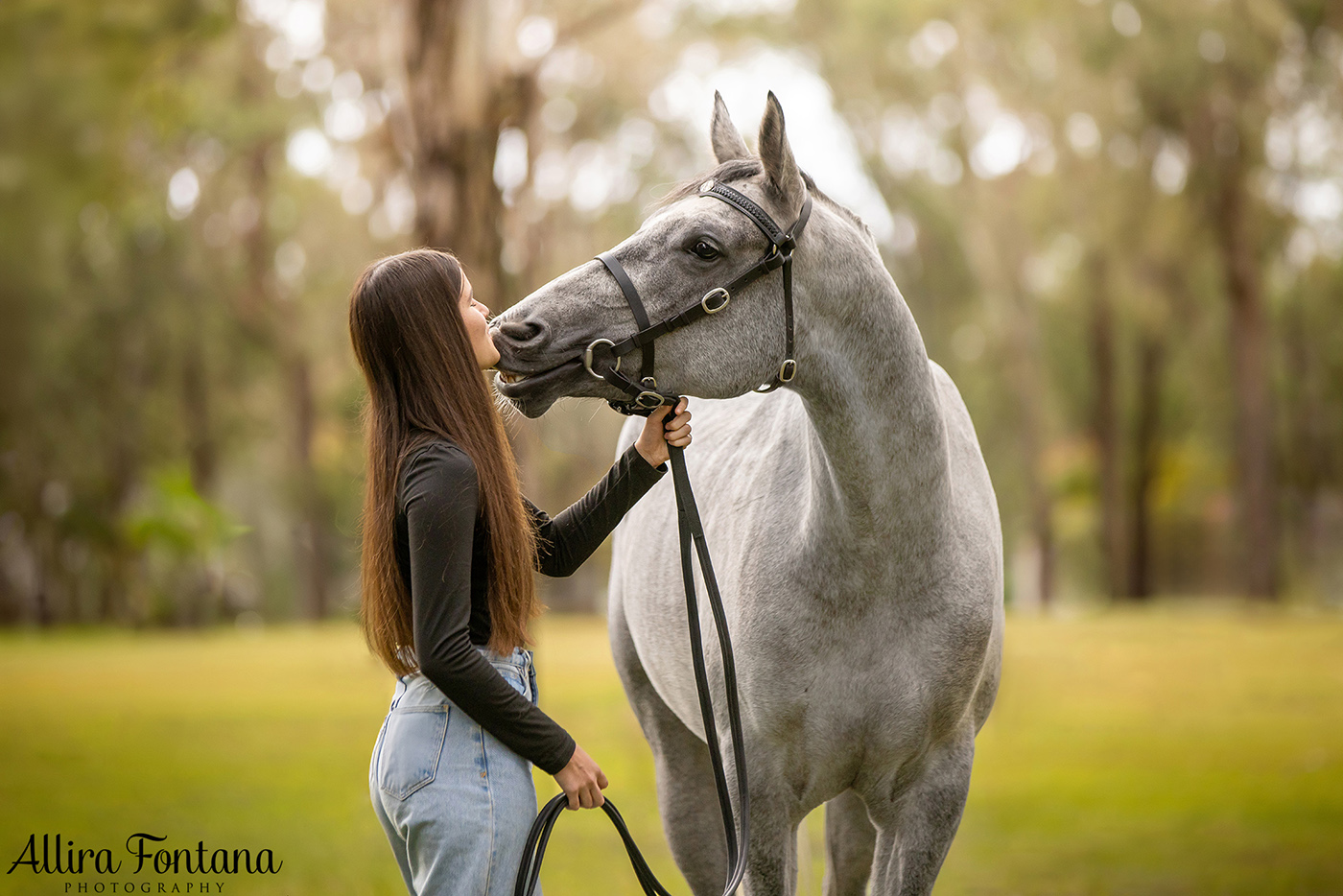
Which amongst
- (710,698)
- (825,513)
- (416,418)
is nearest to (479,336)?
(416,418)

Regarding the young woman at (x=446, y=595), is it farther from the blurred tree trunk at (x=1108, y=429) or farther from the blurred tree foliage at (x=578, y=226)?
the blurred tree trunk at (x=1108, y=429)

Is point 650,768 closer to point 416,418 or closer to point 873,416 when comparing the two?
point 873,416

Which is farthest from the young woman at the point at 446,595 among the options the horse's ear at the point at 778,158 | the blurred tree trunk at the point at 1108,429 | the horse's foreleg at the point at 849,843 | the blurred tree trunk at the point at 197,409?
the blurred tree trunk at the point at 1108,429

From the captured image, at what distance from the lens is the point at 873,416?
7.79ft

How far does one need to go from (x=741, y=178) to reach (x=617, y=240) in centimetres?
1094

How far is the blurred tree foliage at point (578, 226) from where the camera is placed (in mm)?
8453

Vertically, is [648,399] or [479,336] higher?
[479,336]

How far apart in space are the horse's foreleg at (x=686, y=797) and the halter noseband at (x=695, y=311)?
5.13ft

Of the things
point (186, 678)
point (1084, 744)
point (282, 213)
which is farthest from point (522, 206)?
point (282, 213)

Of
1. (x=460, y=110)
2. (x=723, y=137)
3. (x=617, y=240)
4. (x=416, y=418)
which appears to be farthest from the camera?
(x=617, y=240)

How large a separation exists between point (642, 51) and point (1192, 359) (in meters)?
13.0

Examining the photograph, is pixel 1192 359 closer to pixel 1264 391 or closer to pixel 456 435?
pixel 1264 391

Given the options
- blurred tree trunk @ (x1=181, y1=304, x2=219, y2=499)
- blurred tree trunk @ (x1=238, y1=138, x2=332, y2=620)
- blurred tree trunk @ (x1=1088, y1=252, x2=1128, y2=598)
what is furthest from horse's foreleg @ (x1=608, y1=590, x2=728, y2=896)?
blurred tree trunk @ (x1=1088, y1=252, x2=1128, y2=598)

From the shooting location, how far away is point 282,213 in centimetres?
2020
